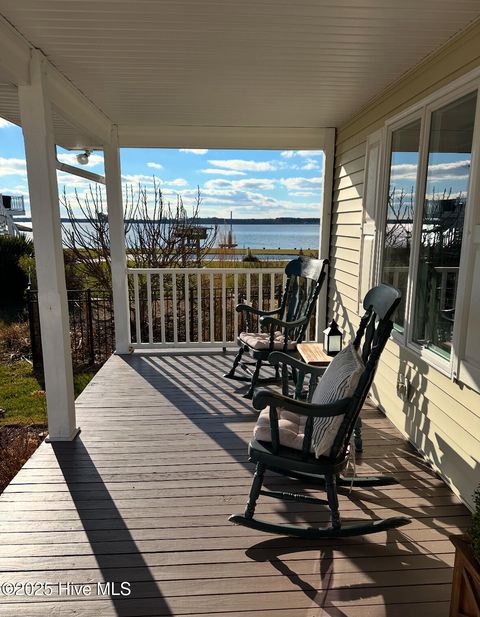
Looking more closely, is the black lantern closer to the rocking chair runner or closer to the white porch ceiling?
the rocking chair runner

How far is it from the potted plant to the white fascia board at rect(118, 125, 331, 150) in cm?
386

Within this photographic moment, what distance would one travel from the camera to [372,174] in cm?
335

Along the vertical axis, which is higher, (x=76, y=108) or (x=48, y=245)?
(x=76, y=108)

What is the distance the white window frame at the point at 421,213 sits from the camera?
2025 mm

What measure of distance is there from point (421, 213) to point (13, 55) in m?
2.48

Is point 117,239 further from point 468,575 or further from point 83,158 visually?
point 468,575

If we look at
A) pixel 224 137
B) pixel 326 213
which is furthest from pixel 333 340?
pixel 224 137

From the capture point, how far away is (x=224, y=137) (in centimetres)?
431

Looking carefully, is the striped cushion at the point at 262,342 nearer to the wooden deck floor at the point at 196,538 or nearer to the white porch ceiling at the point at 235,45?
the wooden deck floor at the point at 196,538

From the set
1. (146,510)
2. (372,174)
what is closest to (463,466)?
(146,510)

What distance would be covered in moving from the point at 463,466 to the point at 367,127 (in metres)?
2.70

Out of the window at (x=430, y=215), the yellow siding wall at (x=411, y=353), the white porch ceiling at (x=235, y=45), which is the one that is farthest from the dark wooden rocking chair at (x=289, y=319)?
the white porch ceiling at (x=235, y=45)

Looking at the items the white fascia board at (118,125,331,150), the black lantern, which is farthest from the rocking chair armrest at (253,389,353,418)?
the white fascia board at (118,125,331,150)

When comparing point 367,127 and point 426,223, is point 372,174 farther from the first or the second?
point 426,223
